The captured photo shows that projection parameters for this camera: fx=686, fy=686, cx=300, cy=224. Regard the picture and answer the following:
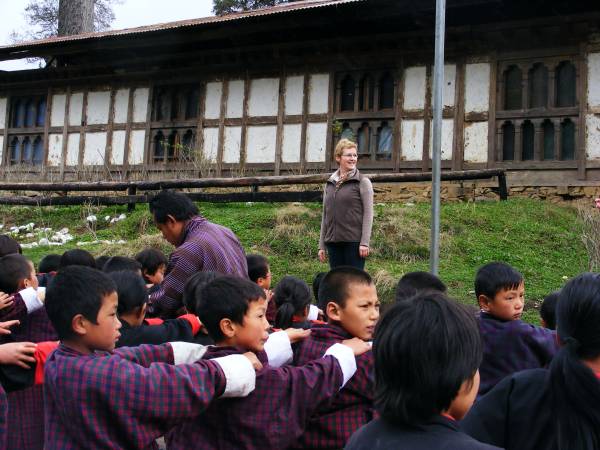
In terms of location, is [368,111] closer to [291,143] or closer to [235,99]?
[291,143]

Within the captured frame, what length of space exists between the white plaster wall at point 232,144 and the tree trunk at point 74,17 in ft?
26.9

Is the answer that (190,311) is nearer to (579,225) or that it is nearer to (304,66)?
(579,225)

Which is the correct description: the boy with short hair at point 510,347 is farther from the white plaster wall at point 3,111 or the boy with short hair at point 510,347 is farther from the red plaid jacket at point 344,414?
the white plaster wall at point 3,111

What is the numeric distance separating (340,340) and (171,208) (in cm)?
196

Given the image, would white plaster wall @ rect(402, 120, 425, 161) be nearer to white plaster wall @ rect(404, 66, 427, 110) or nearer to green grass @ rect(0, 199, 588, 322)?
white plaster wall @ rect(404, 66, 427, 110)

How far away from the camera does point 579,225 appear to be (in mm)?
10664

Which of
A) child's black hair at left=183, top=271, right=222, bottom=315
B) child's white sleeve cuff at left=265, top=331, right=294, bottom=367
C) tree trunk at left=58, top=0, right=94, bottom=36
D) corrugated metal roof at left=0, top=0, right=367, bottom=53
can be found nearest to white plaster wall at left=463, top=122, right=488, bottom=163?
corrugated metal roof at left=0, top=0, right=367, bottom=53

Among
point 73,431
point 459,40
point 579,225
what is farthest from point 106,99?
point 73,431

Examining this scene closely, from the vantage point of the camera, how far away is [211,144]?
15.9 m

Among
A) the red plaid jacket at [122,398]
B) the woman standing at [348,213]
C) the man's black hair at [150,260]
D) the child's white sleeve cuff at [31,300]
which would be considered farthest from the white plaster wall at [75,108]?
the red plaid jacket at [122,398]

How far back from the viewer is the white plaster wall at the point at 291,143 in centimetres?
1490

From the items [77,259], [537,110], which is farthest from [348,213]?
[537,110]

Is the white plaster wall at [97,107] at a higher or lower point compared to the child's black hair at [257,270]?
higher

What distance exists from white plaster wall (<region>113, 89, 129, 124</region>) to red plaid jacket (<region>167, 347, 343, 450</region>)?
49.6 feet
